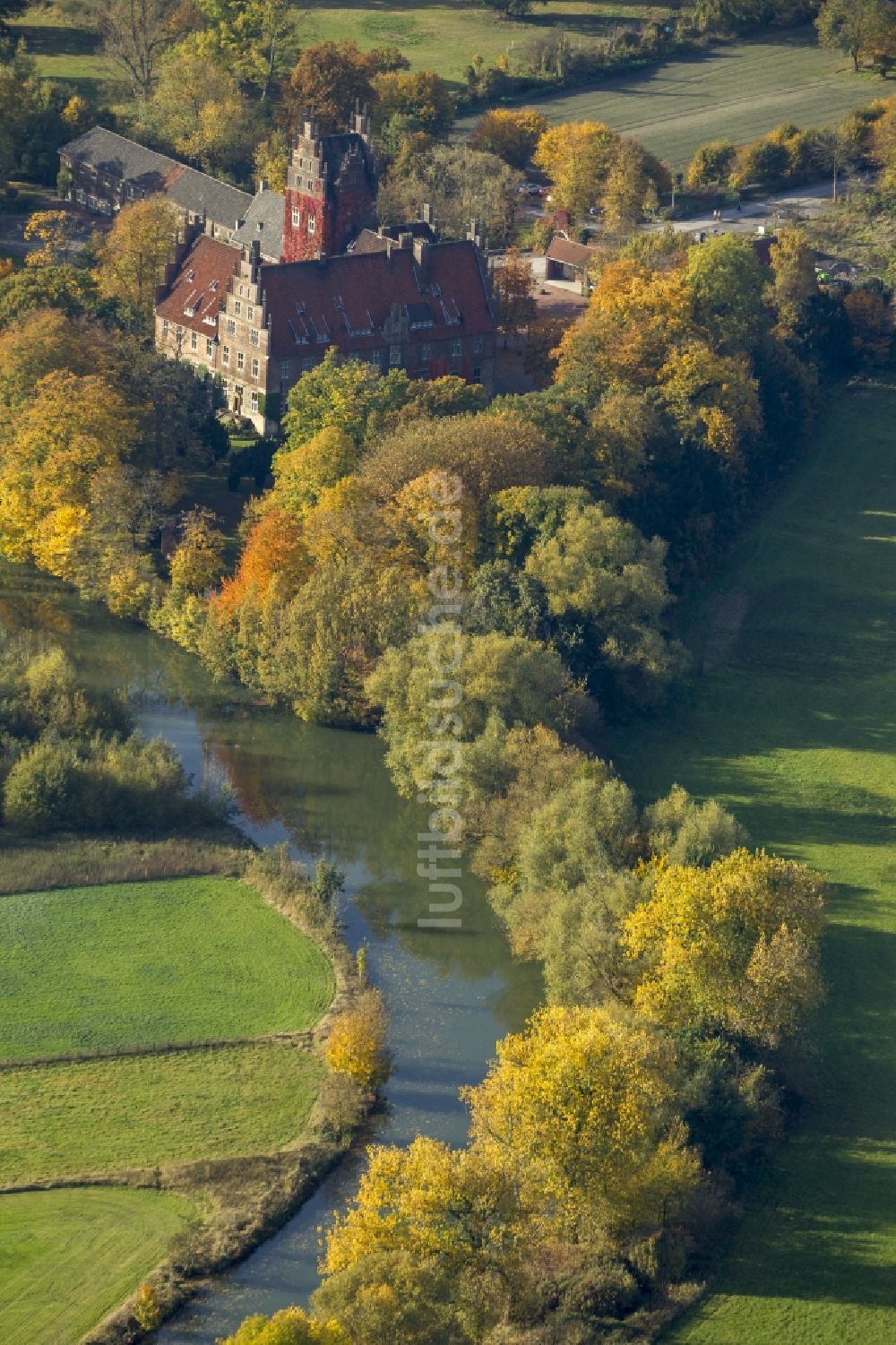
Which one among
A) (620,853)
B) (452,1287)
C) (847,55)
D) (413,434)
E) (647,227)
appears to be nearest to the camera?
(452,1287)

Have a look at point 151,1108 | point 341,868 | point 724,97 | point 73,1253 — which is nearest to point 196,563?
point 341,868

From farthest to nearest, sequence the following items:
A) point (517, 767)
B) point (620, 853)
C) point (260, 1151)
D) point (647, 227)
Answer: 1. point (647, 227)
2. point (517, 767)
3. point (620, 853)
4. point (260, 1151)

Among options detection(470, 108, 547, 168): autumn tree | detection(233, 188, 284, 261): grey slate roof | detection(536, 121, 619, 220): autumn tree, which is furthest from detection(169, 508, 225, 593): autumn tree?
detection(470, 108, 547, 168): autumn tree

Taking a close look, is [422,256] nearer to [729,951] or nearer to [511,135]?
[511,135]

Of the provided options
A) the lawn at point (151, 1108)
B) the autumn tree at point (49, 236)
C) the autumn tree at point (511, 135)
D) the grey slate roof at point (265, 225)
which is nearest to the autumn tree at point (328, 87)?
the autumn tree at point (511, 135)

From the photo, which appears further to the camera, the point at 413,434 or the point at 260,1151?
the point at 413,434

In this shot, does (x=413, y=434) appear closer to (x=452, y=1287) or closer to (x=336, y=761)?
(x=336, y=761)

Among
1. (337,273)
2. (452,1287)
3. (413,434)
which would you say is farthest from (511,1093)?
(337,273)
